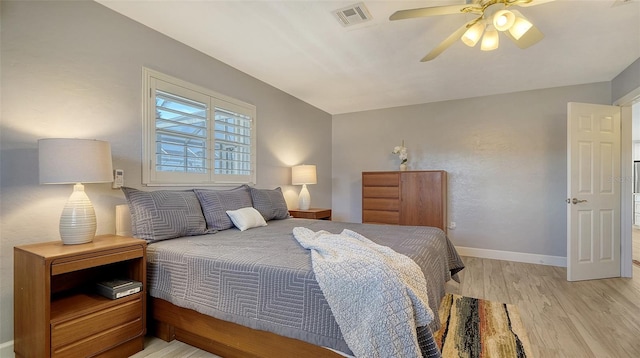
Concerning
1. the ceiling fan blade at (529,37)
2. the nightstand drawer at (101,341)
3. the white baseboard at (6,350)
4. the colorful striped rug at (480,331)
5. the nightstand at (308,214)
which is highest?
the ceiling fan blade at (529,37)

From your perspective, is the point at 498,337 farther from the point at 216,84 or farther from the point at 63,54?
the point at 63,54

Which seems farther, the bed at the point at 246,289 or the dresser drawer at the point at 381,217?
the dresser drawer at the point at 381,217

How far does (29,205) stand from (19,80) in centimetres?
78

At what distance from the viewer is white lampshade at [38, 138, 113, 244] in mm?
1617

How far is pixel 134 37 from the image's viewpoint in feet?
7.55

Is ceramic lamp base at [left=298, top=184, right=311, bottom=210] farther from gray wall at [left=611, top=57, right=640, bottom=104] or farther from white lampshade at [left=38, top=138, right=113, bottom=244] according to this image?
gray wall at [left=611, top=57, right=640, bottom=104]

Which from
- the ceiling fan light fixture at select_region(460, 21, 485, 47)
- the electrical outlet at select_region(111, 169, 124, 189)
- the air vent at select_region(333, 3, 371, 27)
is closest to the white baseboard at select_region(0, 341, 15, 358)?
the electrical outlet at select_region(111, 169, 124, 189)

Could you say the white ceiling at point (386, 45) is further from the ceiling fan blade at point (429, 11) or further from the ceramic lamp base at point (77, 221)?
the ceramic lamp base at point (77, 221)

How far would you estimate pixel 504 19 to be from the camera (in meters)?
1.75

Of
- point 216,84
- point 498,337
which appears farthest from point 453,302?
point 216,84

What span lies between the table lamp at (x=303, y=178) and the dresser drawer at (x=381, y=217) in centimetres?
107

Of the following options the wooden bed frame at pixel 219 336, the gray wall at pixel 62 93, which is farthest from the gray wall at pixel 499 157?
the wooden bed frame at pixel 219 336

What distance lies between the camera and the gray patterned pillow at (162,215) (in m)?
2.02

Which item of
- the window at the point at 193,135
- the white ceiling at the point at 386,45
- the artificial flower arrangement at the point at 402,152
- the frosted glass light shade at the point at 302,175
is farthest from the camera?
the artificial flower arrangement at the point at 402,152
